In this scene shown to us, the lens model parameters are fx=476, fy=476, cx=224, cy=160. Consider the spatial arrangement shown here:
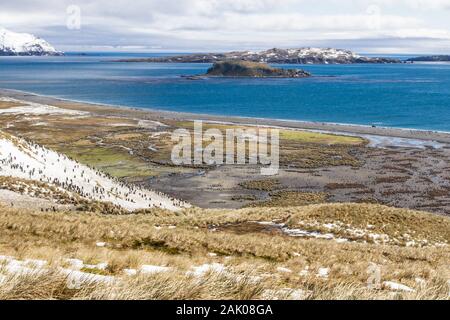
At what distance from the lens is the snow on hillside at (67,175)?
34969 millimetres

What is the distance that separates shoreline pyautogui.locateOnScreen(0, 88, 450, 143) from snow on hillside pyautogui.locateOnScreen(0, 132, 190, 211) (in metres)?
56.4

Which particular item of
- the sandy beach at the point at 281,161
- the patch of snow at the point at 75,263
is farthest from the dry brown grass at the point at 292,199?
the patch of snow at the point at 75,263

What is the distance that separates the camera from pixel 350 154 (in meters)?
68.1

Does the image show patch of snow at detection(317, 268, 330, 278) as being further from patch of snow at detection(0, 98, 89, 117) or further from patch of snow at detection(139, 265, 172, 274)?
patch of snow at detection(0, 98, 89, 117)

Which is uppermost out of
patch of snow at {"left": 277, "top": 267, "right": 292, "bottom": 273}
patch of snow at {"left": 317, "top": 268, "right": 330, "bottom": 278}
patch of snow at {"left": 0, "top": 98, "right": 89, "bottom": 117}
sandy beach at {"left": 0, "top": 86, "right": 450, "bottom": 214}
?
patch of snow at {"left": 277, "top": 267, "right": 292, "bottom": 273}

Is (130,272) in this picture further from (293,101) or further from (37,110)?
(293,101)

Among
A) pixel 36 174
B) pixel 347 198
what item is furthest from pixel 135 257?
pixel 347 198

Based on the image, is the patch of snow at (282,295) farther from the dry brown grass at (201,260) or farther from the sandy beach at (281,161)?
the sandy beach at (281,161)

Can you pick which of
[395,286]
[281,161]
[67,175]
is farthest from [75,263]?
[281,161]

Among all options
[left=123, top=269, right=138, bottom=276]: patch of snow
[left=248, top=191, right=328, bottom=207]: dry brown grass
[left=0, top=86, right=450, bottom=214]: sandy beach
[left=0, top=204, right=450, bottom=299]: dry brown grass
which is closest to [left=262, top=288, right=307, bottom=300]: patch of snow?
[left=0, top=204, right=450, bottom=299]: dry brown grass

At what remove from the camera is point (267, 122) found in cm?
10212

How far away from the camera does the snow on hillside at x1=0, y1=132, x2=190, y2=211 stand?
115ft

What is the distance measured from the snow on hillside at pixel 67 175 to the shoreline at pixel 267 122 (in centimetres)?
5637

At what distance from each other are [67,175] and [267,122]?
6758 cm
